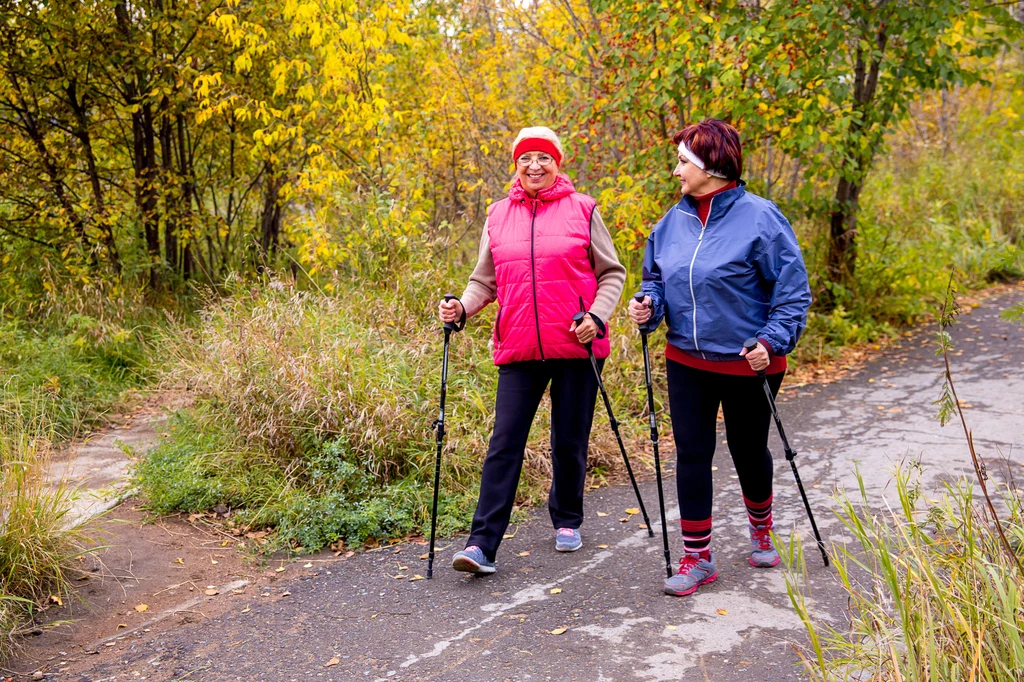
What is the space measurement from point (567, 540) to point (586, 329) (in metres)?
1.17

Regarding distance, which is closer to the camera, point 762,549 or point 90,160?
point 762,549

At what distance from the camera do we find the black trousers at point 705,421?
4.28 metres

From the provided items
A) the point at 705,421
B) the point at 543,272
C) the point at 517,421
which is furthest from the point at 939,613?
the point at 543,272

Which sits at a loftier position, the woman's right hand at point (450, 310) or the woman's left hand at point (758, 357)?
the woman's right hand at point (450, 310)

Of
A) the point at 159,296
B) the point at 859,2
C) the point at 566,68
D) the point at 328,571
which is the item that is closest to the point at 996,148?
the point at 859,2

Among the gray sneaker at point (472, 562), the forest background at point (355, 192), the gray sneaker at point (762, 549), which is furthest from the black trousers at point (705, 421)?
the forest background at point (355, 192)

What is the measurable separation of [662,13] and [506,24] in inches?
115

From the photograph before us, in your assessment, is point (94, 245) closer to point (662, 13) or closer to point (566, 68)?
point (566, 68)

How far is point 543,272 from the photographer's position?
4.56 meters

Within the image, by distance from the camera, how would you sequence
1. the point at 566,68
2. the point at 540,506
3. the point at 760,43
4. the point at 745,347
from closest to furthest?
the point at 745,347 < the point at 540,506 < the point at 760,43 < the point at 566,68

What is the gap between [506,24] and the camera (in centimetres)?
1037

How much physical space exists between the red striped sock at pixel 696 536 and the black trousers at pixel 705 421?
0.02m

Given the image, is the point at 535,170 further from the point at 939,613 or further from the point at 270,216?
the point at 270,216

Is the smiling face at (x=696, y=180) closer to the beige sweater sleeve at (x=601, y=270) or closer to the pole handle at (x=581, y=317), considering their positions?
the beige sweater sleeve at (x=601, y=270)
